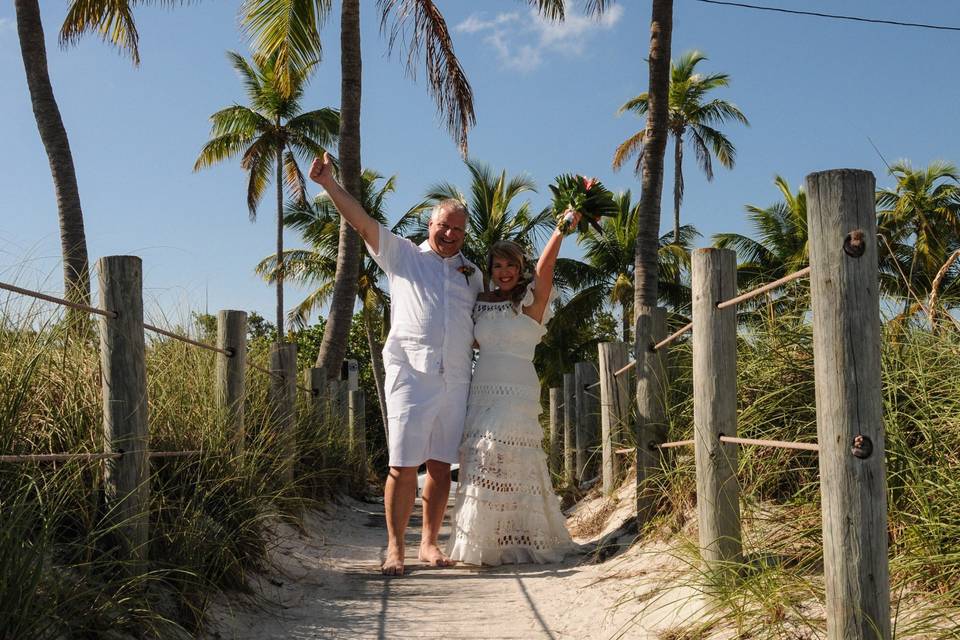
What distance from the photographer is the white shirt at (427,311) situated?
5.21m

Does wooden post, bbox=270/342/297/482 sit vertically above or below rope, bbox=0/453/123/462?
above

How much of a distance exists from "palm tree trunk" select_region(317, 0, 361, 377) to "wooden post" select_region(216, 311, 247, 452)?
5.32 metres

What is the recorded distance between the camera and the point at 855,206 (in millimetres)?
2471

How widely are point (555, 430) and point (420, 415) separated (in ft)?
19.8

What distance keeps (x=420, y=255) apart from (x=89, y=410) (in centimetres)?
231

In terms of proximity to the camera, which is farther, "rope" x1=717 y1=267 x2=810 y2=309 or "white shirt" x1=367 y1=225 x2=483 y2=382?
"white shirt" x1=367 y1=225 x2=483 y2=382

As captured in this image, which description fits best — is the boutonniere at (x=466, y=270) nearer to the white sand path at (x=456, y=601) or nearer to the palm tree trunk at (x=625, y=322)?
the white sand path at (x=456, y=601)

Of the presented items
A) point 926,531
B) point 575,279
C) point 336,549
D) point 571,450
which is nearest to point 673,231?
point 575,279

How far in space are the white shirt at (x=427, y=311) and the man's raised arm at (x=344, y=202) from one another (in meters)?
0.06

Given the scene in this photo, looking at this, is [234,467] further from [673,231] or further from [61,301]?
[673,231]

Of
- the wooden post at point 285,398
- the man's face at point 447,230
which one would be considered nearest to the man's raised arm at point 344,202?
the man's face at point 447,230

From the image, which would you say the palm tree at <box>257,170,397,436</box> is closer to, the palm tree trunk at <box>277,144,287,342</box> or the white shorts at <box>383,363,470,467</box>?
the palm tree trunk at <box>277,144,287,342</box>

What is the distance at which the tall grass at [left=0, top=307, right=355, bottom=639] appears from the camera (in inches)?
103

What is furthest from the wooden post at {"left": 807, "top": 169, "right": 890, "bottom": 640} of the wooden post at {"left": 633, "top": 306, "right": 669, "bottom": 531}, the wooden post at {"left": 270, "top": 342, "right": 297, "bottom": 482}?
the wooden post at {"left": 270, "top": 342, "right": 297, "bottom": 482}
